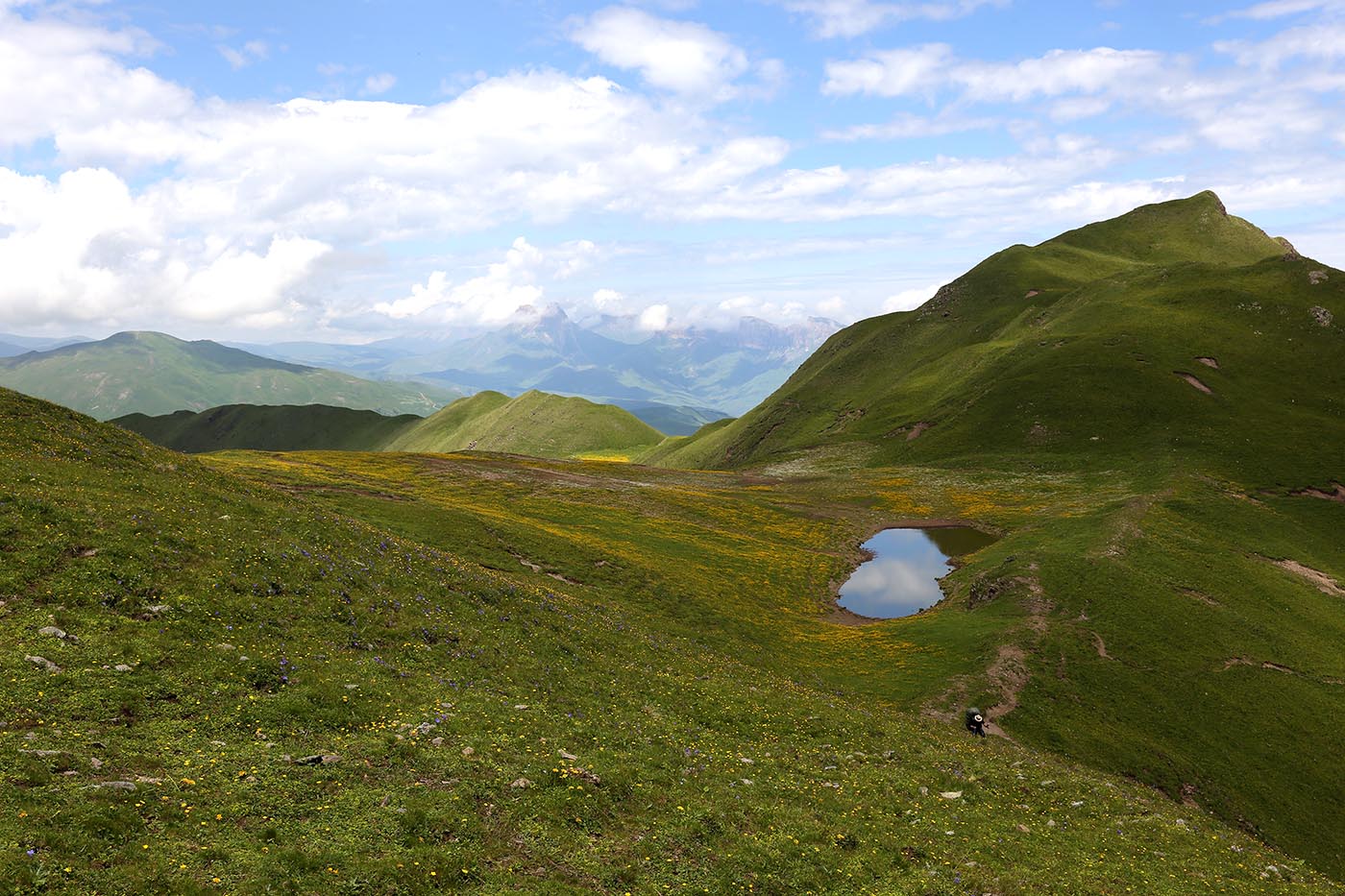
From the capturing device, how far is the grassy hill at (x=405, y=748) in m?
14.3

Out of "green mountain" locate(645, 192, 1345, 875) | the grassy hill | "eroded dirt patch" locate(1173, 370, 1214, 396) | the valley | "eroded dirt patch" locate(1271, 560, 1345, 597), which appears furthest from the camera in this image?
"eroded dirt patch" locate(1173, 370, 1214, 396)

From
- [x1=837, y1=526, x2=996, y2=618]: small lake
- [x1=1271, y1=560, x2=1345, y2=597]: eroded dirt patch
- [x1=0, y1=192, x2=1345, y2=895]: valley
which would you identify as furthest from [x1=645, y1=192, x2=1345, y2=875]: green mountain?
[x1=837, y1=526, x2=996, y2=618]: small lake

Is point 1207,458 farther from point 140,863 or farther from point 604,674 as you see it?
point 140,863

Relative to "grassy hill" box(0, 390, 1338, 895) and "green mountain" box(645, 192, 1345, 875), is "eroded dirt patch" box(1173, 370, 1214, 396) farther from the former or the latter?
"grassy hill" box(0, 390, 1338, 895)

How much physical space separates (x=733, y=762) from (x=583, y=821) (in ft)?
26.6

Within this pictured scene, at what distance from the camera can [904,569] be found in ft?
256

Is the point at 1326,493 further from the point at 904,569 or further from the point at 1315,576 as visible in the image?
the point at 904,569

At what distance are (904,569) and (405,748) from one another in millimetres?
70177

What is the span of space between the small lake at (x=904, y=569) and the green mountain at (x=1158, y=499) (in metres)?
4.97

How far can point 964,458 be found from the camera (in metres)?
129

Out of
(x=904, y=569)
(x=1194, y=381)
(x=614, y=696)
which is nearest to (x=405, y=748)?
(x=614, y=696)

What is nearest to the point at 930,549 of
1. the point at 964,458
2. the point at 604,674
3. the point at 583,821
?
the point at 964,458

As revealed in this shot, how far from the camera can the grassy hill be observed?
1432 cm

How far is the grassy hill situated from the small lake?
2979cm
